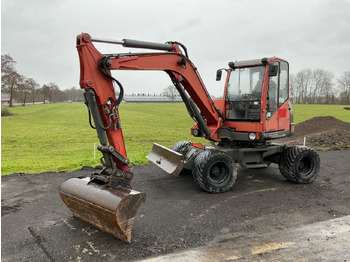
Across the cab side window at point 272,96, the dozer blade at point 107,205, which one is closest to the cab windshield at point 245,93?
the cab side window at point 272,96

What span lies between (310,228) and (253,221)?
102 centimetres

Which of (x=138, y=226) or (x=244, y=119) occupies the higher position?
(x=244, y=119)

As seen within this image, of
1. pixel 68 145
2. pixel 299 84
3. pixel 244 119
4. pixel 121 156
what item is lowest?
pixel 68 145

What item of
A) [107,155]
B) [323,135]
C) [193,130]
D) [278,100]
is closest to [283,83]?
[278,100]

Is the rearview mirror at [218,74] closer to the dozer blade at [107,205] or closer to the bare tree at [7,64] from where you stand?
the dozer blade at [107,205]

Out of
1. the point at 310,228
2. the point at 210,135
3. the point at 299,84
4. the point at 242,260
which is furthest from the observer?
the point at 299,84

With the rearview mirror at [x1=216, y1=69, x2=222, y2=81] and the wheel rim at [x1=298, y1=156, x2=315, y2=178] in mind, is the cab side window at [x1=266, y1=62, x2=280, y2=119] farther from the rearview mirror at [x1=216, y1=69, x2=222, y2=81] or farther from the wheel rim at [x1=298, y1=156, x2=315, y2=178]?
the wheel rim at [x1=298, y1=156, x2=315, y2=178]

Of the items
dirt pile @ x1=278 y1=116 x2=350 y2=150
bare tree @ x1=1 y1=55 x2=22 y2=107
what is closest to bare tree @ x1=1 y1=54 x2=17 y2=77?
bare tree @ x1=1 y1=55 x2=22 y2=107

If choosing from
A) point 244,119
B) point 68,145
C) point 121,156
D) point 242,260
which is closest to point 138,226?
point 121,156

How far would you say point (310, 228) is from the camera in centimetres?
570

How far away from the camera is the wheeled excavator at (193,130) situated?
5262mm

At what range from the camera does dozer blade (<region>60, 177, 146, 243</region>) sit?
486 centimetres

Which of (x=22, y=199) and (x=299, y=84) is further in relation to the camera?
(x=299, y=84)

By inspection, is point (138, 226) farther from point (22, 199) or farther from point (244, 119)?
point (244, 119)
